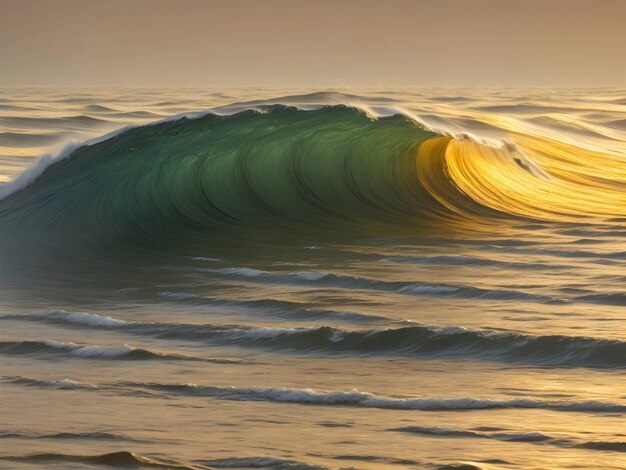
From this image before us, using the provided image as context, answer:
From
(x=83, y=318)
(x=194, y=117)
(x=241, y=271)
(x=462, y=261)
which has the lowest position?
(x=83, y=318)

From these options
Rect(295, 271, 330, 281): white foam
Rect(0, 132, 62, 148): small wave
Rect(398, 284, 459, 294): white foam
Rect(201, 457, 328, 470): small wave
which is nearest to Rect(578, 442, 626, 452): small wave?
Rect(201, 457, 328, 470): small wave

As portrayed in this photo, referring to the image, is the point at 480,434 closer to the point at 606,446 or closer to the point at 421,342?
the point at 606,446

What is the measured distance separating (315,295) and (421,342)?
2054 millimetres

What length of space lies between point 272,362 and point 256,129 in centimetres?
968

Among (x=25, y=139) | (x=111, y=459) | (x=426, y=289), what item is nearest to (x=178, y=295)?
(x=426, y=289)

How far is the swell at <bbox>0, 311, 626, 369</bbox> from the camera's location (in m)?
9.15

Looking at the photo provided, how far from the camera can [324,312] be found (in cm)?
1071

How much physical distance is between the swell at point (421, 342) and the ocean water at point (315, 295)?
0.9 inches

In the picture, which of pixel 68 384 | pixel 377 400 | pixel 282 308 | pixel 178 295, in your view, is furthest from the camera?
pixel 178 295

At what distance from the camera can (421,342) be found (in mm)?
→ 9609

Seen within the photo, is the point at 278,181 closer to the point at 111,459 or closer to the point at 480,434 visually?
the point at 480,434

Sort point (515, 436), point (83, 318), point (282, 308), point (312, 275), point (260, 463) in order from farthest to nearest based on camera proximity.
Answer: point (312, 275) < point (282, 308) < point (83, 318) < point (515, 436) < point (260, 463)

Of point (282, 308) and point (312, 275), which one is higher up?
point (312, 275)

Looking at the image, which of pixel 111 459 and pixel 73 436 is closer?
pixel 111 459
